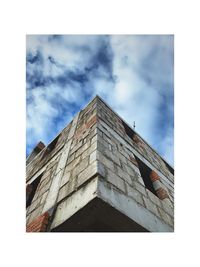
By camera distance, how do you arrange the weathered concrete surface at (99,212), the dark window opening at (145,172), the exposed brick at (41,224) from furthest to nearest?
1. the dark window opening at (145,172)
2. the exposed brick at (41,224)
3. the weathered concrete surface at (99,212)

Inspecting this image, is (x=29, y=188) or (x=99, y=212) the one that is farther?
(x=29, y=188)

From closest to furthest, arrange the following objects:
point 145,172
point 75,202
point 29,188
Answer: point 75,202
point 29,188
point 145,172

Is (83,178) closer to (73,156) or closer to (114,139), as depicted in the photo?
(73,156)

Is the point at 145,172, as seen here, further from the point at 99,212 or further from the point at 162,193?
the point at 99,212

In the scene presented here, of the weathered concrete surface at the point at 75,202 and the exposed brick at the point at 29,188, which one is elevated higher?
the exposed brick at the point at 29,188

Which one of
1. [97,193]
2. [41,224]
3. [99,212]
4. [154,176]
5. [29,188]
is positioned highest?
[154,176]

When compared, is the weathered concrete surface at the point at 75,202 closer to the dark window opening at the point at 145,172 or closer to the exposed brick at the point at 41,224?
the exposed brick at the point at 41,224

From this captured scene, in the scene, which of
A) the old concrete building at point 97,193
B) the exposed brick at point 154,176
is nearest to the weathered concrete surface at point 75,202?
the old concrete building at point 97,193

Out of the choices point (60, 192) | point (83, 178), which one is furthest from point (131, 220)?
point (60, 192)

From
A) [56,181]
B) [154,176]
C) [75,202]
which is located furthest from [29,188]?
[154,176]

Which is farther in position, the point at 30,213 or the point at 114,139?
the point at 114,139

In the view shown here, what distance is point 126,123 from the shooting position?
644 cm

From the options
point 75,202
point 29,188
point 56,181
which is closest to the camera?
point 75,202

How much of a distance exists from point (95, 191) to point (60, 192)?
0.87 metres
